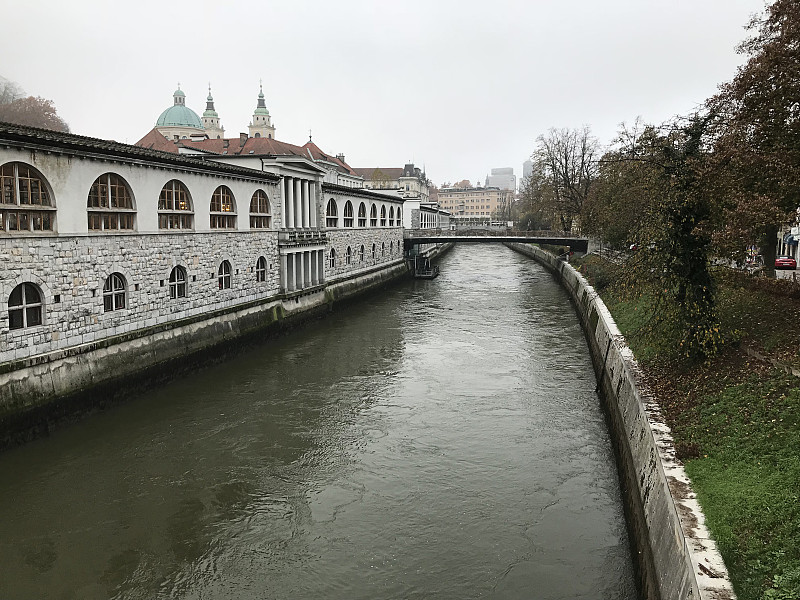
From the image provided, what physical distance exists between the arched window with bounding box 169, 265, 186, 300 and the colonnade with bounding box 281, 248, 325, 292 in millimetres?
8199

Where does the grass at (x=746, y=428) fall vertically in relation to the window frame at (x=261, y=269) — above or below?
below

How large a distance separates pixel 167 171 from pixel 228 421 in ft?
33.8

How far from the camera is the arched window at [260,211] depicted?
2934 centimetres

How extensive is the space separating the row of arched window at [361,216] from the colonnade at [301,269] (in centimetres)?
387

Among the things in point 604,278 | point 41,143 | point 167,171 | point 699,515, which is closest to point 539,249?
point 604,278

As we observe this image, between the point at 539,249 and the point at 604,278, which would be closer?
the point at 604,278

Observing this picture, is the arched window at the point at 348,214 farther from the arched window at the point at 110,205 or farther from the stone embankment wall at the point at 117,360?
the arched window at the point at 110,205

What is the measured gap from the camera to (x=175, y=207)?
23.5 meters

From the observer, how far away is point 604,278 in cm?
3203

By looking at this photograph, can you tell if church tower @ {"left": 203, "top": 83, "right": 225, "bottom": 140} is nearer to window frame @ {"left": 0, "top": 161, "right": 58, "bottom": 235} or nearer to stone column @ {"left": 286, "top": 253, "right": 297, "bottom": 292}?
stone column @ {"left": 286, "top": 253, "right": 297, "bottom": 292}

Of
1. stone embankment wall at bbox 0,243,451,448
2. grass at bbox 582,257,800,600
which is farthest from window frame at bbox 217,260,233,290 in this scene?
grass at bbox 582,257,800,600

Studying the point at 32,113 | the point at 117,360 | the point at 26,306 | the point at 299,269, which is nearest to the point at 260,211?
the point at 299,269

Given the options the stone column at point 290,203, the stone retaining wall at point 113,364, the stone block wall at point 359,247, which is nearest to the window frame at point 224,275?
the stone retaining wall at point 113,364

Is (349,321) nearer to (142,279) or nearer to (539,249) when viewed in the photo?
(142,279)
